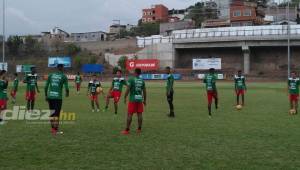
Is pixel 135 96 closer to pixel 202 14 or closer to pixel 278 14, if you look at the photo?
pixel 278 14

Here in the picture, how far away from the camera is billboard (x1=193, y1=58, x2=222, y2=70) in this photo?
286 ft

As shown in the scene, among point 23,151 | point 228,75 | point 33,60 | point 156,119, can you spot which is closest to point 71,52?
point 33,60

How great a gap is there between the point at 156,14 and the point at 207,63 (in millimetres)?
60081

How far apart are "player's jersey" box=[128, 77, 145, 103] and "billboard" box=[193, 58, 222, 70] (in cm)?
7356

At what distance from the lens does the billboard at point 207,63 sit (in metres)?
87.2

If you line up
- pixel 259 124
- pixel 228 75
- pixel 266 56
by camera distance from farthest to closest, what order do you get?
pixel 266 56, pixel 228 75, pixel 259 124

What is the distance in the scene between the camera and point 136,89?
45.5 ft

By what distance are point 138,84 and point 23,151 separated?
14.7 ft

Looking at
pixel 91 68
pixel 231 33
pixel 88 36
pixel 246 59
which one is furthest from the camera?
pixel 88 36

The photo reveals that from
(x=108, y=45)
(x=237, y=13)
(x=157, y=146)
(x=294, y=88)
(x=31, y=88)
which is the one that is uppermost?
(x=237, y=13)

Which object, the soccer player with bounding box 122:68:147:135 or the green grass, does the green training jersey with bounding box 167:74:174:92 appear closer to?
the green grass

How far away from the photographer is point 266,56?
9150cm

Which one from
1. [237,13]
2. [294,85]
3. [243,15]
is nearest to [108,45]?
[237,13]

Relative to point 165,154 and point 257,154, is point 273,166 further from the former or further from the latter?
point 165,154
